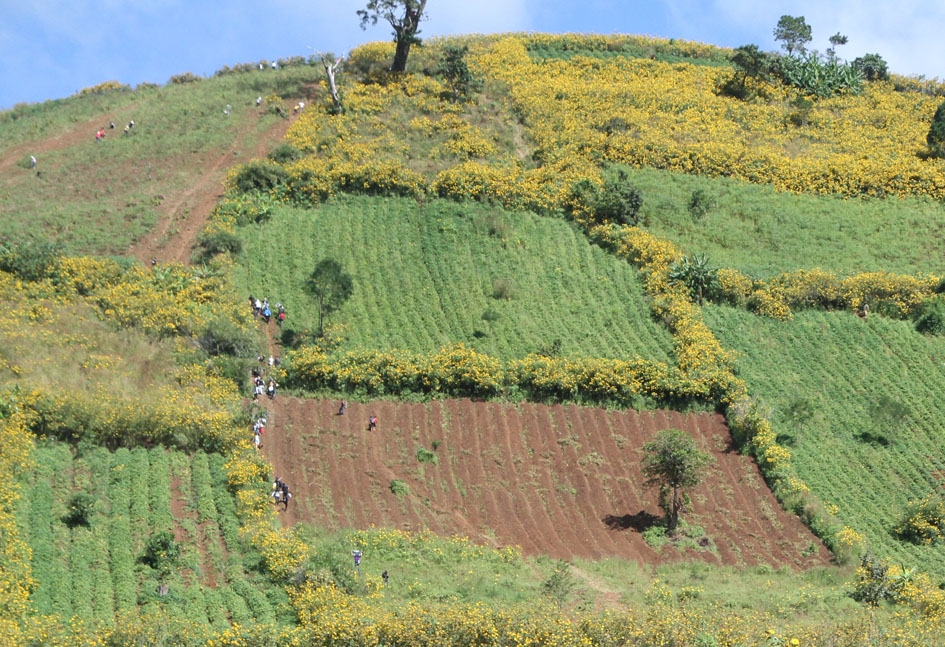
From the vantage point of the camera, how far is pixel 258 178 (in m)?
58.3

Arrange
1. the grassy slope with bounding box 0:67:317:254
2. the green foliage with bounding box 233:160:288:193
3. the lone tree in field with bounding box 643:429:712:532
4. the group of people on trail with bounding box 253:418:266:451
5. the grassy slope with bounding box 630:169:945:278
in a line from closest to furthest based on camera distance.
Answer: the lone tree in field with bounding box 643:429:712:532, the group of people on trail with bounding box 253:418:266:451, the grassy slope with bounding box 0:67:317:254, the grassy slope with bounding box 630:169:945:278, the green foliage with bounding box 233:160:288:193

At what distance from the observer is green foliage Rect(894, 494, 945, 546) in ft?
132

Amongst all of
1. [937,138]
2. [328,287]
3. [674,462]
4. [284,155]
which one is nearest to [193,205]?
[284,155]

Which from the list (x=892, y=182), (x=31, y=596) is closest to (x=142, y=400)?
(x=31, y=596)

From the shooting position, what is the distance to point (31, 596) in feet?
108

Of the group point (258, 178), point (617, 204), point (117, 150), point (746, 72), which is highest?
point (746, 72)

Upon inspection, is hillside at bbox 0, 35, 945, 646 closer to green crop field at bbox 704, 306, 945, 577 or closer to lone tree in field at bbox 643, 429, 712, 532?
green crop field at bbox 704, 306, 945, 577

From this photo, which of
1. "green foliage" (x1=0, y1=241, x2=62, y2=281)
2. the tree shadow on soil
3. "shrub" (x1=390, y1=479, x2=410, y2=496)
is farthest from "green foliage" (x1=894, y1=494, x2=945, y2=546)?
"green foliage" (x1=0, y1=241, x2=62, y2=281)

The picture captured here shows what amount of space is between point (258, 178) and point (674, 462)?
2875 cm

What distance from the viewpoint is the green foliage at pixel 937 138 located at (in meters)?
65.8

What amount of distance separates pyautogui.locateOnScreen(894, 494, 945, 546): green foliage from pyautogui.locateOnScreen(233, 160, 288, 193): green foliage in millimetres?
33582

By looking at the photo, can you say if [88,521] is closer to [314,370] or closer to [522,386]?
[314,370]

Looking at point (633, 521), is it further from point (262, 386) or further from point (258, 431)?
point (262, 386)

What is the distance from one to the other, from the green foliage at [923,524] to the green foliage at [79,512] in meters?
27.5
